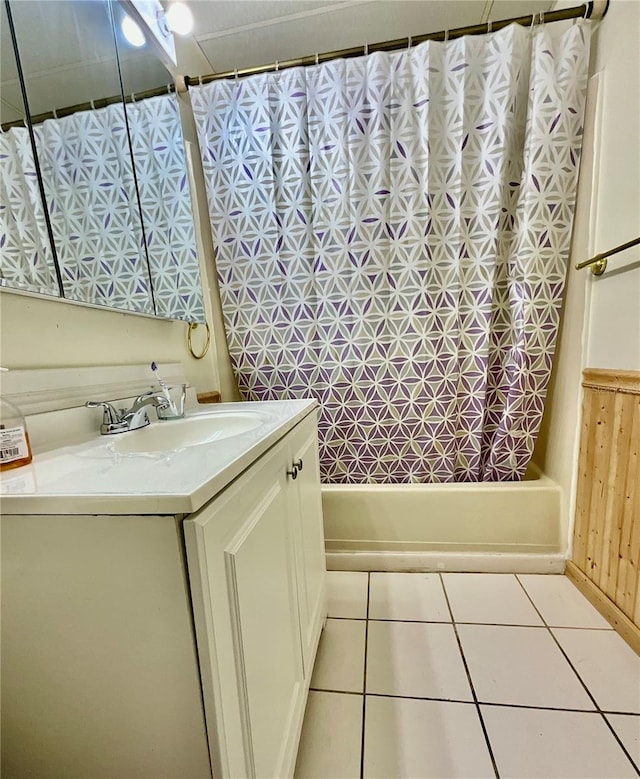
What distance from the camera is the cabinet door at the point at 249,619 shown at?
Answer: 438 millimetres

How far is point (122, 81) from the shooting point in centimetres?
116

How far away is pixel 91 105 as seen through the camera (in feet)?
3.38

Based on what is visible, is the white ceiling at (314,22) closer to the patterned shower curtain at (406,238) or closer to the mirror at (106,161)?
the patterned shower curtain at (406,238)

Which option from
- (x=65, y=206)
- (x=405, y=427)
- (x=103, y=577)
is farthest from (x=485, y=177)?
(x=103, y=577)

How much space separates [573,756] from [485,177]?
1.80 m

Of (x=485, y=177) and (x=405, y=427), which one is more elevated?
(x=485, y=177)

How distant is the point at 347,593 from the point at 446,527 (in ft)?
1.67

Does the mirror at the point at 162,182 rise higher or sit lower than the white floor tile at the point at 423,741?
higher

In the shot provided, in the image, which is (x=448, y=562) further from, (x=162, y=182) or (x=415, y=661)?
(x=162, y=182)

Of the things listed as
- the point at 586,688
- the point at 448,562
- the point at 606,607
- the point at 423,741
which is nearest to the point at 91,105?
the point at 423,741

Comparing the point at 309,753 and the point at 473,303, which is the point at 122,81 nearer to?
the point at 473,303

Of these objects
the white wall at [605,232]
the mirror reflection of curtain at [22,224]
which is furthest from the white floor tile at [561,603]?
the mirror reflection of curtain at [22,224]

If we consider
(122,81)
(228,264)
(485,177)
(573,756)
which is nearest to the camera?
(573,756)

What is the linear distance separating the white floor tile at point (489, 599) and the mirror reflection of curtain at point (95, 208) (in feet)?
5.17
